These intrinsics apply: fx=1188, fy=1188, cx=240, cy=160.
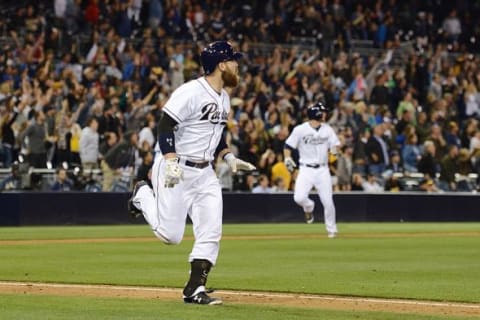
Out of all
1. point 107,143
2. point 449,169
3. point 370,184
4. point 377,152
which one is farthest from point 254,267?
point 449,169

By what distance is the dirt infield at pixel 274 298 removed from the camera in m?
10.2

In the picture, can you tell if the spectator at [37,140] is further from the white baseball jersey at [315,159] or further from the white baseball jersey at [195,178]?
the white baseball jersey at [195,178]

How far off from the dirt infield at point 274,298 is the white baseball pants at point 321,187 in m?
10.2

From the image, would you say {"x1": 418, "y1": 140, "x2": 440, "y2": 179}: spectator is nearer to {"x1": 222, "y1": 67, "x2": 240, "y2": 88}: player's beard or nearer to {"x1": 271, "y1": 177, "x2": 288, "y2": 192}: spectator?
{"x1": 271, "y1": 177, "x2": 288, "y2": 192}: spectator

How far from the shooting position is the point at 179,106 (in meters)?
10.5

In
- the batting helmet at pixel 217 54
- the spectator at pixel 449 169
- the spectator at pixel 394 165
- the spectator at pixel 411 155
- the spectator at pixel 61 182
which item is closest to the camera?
the batting helmet at pixel 217 54

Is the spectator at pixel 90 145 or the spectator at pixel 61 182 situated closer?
the spectator at pixel 90 145

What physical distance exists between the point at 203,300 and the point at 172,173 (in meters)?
1.16

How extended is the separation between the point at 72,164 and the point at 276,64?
8.12 m

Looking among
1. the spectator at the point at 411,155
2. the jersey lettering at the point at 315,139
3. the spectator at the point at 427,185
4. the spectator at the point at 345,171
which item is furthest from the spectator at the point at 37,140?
the spectator at the point at 427,185

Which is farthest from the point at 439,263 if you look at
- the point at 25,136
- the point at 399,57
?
the point at 399,57

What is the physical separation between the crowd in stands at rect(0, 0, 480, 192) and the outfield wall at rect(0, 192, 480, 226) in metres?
0.38

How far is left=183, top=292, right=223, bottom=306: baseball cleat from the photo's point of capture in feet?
33.9

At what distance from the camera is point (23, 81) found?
25.5m
